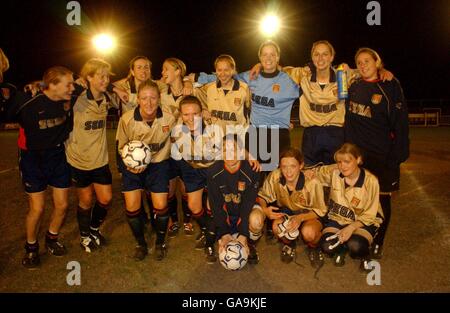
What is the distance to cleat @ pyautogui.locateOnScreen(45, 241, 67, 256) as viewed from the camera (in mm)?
4462

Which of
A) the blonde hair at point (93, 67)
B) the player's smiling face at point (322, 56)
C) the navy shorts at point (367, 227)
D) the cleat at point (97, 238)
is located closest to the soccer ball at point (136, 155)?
the blonde hair at point (93, 67)

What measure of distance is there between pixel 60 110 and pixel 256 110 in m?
2.38

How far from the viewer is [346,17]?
121 feet

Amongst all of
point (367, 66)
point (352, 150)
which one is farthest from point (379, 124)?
point (367, 66)

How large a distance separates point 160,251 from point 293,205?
64.7 inches

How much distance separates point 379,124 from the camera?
4.30m

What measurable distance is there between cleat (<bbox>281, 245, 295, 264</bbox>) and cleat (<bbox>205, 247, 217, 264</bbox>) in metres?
0.77

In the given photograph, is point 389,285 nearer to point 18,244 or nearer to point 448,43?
point 18,244

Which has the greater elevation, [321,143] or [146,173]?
[321,143]

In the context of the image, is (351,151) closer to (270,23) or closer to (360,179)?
(360,179)

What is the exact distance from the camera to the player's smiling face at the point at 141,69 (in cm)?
487

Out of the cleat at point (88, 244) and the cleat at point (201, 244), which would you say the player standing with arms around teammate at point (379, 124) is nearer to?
the cleat at point (201, 244)

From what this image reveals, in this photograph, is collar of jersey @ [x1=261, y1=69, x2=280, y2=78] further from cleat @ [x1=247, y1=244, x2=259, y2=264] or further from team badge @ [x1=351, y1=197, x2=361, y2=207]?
cleat @ [x1=247, y1=244, x2=259, y2=264]
